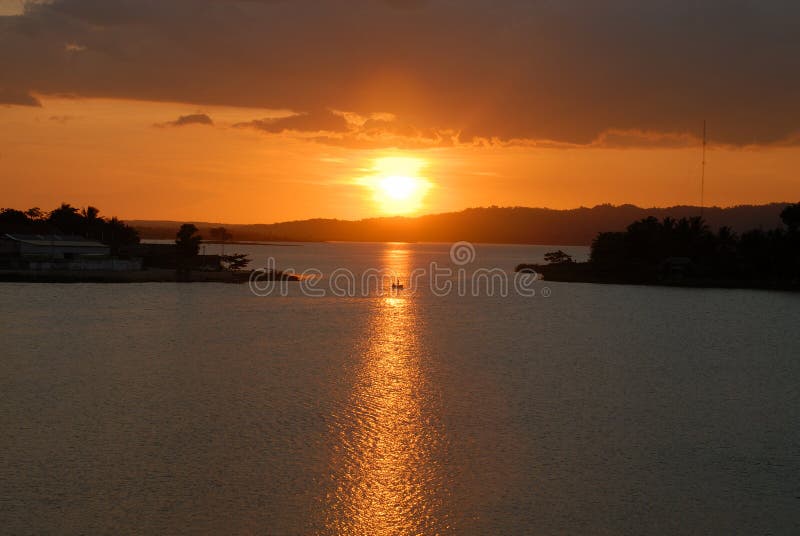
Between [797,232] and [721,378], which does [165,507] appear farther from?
[797,232]

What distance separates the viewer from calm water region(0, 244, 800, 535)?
18.3 meters

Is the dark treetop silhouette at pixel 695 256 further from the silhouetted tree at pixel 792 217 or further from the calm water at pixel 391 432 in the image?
the calm water at pixel 391 432

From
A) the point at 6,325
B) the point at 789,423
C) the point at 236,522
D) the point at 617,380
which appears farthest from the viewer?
the point at 6,325

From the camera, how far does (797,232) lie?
368 ft

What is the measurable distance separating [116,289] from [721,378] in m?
76.5

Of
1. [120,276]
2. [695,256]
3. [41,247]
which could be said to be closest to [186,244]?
[120,276]

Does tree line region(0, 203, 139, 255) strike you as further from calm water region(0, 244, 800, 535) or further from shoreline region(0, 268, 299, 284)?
calm water region(0, 244, 800, 535)

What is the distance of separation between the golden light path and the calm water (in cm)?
9

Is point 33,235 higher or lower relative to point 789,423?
higher

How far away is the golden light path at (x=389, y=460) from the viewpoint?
58.7 feet

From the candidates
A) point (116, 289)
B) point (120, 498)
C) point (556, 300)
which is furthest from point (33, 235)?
point (120, 498)

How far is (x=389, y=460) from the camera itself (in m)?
22.6

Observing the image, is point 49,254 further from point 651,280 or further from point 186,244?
point 651,280

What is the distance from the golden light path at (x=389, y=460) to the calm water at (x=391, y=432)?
3.4 inches
